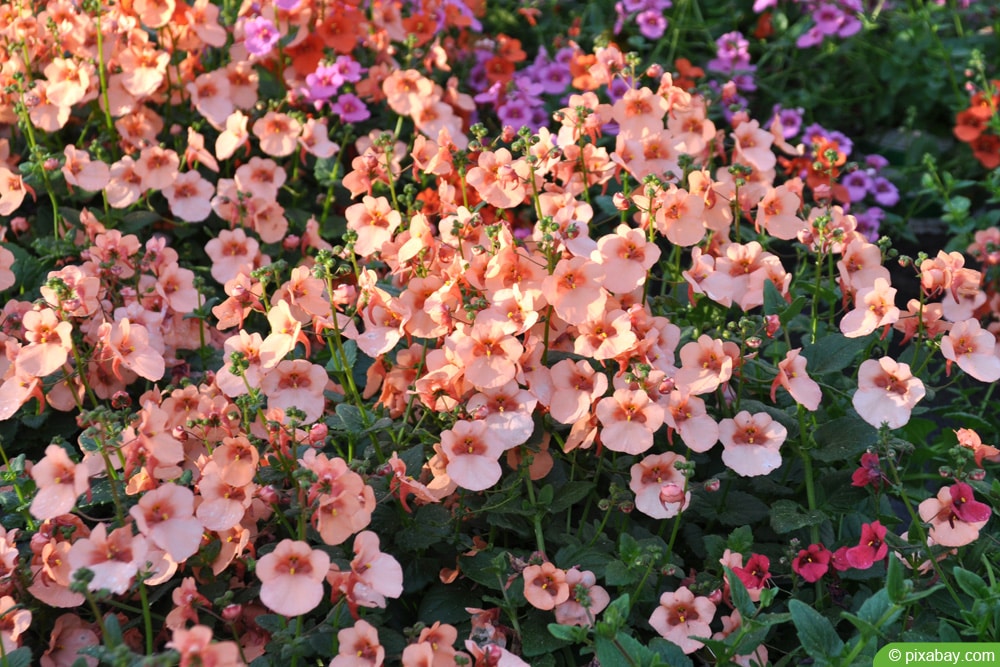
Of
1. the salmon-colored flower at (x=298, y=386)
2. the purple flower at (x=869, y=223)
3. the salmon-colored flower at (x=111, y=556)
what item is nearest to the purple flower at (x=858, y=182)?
the purple flower at (x=869, y=223)

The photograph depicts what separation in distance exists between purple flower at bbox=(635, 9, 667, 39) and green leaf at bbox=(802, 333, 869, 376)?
1980 millimetres

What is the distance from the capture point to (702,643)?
168cm

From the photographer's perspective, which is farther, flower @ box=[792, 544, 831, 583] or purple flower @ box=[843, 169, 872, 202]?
purple flower @ box=[843, 169, 872, 202]

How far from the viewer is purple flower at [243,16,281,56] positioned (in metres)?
2.89

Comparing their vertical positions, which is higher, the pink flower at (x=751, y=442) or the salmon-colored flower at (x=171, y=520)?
the salmon-colored flower at (x=171, y=520)

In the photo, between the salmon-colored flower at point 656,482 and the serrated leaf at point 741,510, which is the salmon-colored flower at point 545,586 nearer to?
the salmon-colored flower at point 656,482

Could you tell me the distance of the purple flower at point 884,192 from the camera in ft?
11.3

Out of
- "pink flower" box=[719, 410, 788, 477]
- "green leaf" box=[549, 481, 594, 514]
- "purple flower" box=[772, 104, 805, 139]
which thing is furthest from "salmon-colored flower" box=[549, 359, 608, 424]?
"purple flower" box=[772, 104, 805, 139]

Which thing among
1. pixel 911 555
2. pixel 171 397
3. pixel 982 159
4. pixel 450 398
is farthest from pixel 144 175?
pixel 982 159

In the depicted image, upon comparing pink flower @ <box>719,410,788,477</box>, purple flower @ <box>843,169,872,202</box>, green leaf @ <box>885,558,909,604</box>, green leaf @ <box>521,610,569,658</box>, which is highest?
green leaf @ <box>885,558,909,604</box>

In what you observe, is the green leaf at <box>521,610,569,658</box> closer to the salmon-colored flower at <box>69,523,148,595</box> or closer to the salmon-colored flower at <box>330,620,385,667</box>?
the salmon-colored flower at <box>330,620,385,667</box>

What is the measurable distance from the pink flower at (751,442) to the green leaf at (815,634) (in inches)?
11.0

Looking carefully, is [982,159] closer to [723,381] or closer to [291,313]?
[723,381]

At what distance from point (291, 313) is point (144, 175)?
0.92m
